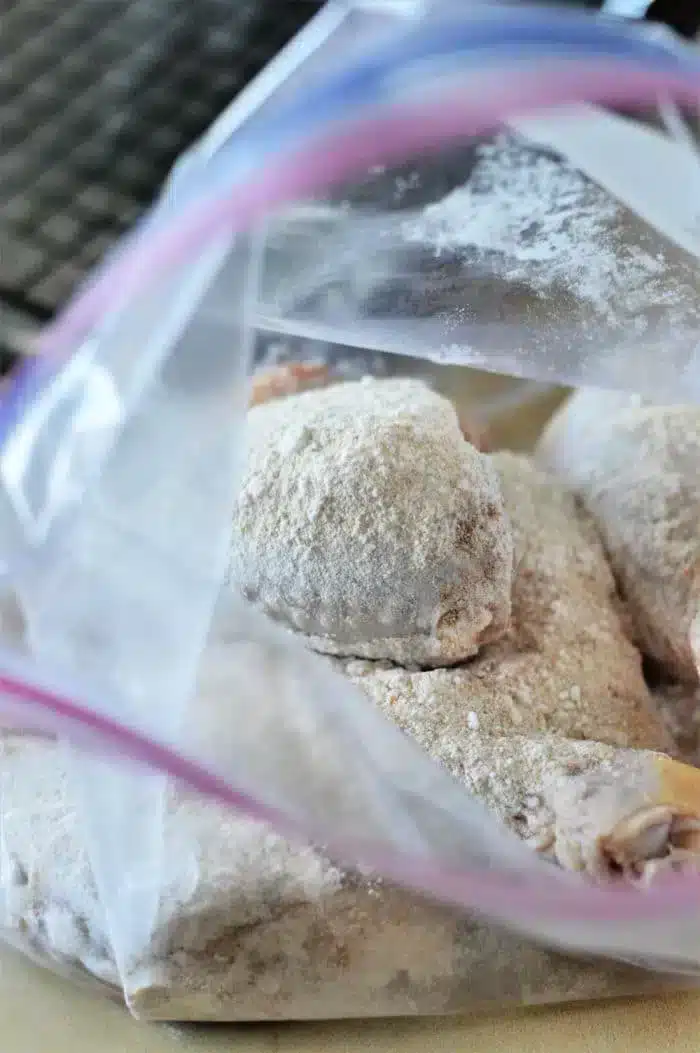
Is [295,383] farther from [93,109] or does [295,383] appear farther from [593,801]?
[93,109]

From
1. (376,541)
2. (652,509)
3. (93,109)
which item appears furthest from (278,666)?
(93,109)

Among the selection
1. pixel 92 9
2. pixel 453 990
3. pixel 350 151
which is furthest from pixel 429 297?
pixel 92 9

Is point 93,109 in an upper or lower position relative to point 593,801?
lower

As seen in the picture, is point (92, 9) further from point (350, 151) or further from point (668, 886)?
point (668, 886)

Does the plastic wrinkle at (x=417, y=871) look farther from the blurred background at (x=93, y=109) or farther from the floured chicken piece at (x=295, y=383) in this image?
the blurred background at (x=93, y=109)

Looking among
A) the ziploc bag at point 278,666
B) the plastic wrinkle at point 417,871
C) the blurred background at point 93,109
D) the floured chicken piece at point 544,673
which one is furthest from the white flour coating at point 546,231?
the blurred background at point 93,109

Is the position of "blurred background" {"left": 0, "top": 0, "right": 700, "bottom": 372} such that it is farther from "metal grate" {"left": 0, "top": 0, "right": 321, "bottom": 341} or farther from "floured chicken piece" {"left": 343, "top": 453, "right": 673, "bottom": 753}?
"floured chicken piece" {"left": 343, "top": 453, "right": 673, "bottom": 753}

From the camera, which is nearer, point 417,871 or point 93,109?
point 417,871
